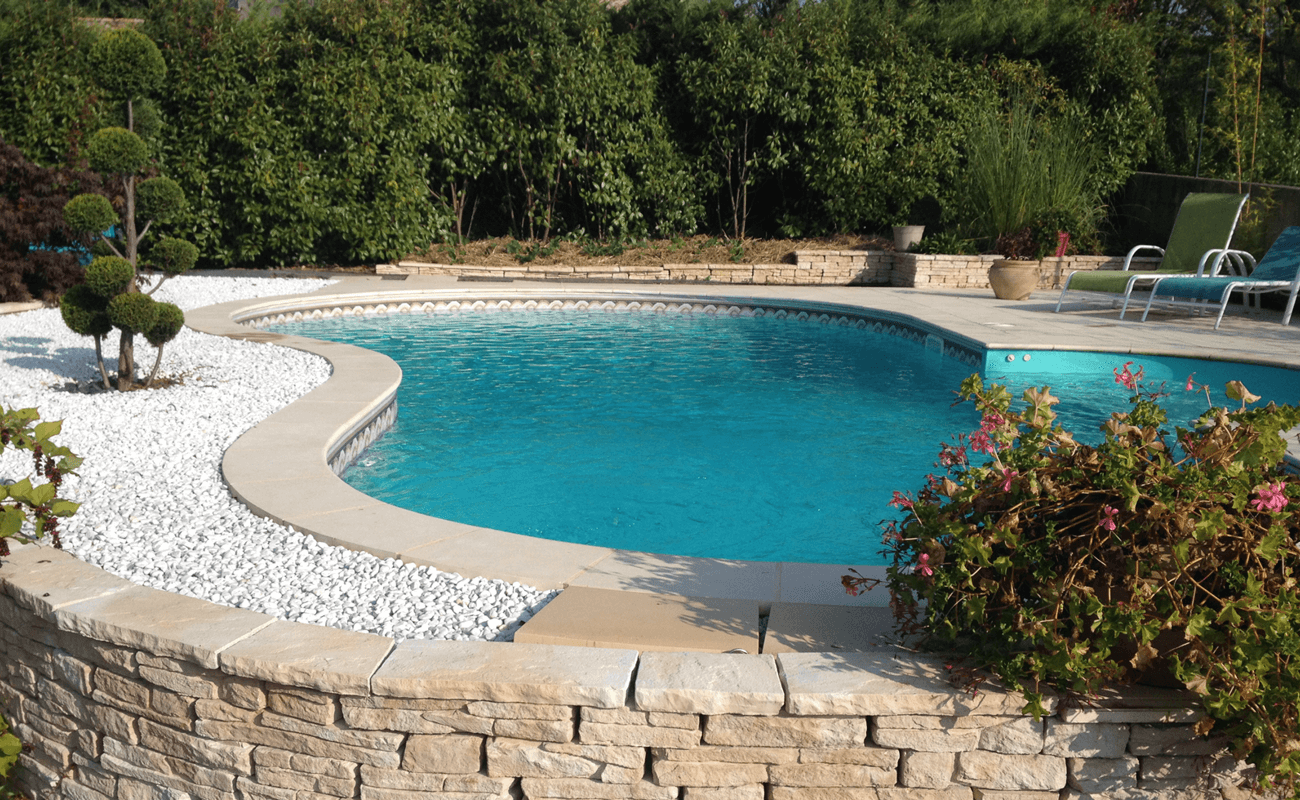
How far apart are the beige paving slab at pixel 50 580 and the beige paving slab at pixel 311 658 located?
1.89 feet

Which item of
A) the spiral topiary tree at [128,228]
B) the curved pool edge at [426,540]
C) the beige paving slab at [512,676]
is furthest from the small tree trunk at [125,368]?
the beige paving slab at [512,676]

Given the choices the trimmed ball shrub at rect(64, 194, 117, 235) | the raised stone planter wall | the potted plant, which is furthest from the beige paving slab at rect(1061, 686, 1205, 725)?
the raised stone planter wall

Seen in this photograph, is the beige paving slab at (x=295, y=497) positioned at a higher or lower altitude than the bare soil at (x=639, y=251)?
lower

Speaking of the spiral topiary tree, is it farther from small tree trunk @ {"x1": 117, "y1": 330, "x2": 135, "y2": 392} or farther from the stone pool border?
the stone pool border

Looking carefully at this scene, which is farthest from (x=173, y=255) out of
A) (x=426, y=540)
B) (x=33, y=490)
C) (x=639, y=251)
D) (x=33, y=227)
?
(x=639, y=251)

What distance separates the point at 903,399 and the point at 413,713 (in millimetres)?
5291

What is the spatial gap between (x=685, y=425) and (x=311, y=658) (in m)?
4.03

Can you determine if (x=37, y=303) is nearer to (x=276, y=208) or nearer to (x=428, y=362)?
(x=276, y=208)

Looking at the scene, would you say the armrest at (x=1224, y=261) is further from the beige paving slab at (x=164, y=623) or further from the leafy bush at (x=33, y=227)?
the leafy bush at (x=33, y=227)

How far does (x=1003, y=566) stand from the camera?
6.75ft

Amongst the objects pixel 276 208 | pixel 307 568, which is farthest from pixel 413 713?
pixel 276 208

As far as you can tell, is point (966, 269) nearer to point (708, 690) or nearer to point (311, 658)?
point (708, 690)

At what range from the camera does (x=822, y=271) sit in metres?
12.7

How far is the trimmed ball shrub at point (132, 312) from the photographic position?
5.32 m
